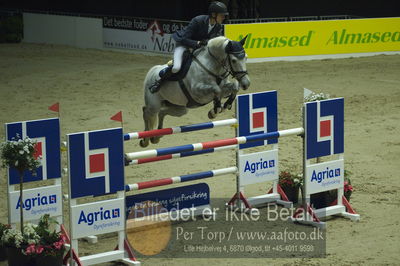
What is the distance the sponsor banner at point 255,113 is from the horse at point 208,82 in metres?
0.72

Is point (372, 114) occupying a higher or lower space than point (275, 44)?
lower

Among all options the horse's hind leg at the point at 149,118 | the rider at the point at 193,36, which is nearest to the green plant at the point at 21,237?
the horse's hind leg at the point at 149,118

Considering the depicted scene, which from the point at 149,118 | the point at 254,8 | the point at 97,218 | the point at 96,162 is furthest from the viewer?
the point at 254,8

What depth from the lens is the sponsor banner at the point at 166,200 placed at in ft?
29.7

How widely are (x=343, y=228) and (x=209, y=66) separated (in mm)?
2574

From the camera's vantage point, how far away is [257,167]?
10.2 metres

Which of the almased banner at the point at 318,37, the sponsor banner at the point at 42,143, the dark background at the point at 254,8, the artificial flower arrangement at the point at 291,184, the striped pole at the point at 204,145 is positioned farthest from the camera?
the dark background at the point at 254,8

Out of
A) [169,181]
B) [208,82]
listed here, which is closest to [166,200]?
[169,181]

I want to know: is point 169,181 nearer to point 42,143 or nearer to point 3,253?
point 42,143

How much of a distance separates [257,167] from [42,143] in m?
3.10

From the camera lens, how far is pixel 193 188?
970 cm

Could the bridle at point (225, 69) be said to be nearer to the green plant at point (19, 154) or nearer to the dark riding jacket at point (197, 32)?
the dark riding jacket at point (197, 32)

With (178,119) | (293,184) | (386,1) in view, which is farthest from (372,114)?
(386,1)

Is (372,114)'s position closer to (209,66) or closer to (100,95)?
(100,95)
